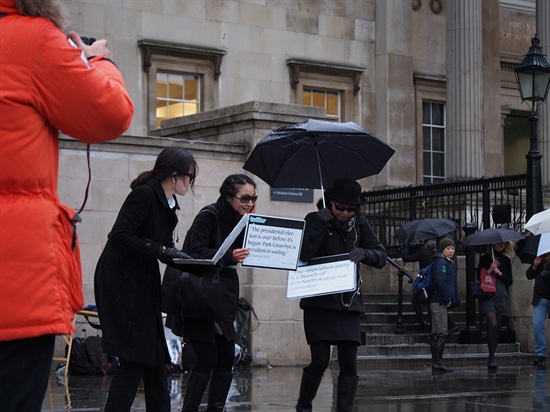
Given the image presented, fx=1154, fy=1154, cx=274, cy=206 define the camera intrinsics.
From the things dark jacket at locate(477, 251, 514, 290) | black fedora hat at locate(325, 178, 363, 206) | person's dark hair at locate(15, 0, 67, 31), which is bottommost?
dark jacket at locate(477, 251, 514, 290)

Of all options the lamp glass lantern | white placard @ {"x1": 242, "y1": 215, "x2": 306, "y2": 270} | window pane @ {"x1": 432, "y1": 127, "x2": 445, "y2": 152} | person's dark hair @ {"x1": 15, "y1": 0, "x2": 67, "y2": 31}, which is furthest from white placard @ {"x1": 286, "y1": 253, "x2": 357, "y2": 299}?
window pane @ {"x1": 432, "y1": 127, "x2": 445, "y2": 152}

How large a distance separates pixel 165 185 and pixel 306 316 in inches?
77.6

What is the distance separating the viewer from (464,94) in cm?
2669

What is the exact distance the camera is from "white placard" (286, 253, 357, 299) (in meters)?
8.45

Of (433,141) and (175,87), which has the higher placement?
(175,87)

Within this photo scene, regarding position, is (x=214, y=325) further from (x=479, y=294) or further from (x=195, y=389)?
(x=479, y=294)

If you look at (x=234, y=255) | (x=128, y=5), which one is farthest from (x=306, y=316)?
(x=128, y=5)

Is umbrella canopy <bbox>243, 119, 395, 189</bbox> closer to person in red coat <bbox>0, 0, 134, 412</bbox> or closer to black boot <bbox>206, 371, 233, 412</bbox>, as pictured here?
black boot <bbox>206, 371, 233, 412</bbox>

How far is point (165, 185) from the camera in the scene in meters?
7.16

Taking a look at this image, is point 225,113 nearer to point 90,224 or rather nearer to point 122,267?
point 90,224

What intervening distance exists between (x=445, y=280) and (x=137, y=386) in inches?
365

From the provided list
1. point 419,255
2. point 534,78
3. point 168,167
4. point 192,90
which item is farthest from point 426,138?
point 168,167

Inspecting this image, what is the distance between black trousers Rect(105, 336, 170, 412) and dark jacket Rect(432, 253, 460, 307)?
914 centimetres

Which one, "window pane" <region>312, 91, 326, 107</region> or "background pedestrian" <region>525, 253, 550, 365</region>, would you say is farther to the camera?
"window pane" <region>312, 91, 326, 107</region>
